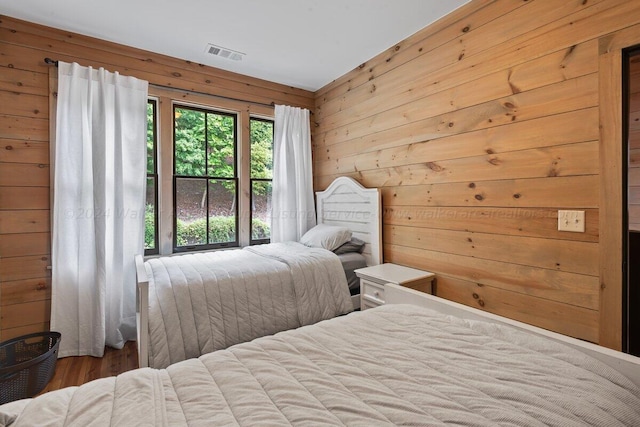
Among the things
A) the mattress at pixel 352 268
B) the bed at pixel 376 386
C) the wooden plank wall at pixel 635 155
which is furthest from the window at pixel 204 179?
the wooden plank wall at pixel 635 155

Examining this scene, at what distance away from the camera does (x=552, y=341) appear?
1.07 meters

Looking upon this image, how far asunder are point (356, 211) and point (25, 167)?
2794mm

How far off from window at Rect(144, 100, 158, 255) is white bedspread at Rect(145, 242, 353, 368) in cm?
64

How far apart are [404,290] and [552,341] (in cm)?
70

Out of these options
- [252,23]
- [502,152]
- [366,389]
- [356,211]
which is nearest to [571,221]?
[502,152]

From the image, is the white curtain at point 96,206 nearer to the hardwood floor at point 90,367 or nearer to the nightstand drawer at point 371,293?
the hardwood floor at point 90,367

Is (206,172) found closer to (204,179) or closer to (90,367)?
(204,179)

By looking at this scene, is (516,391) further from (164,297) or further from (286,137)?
(286,137)

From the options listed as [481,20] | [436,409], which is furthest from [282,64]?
[436,409]

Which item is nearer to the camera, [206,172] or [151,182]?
[151,182]

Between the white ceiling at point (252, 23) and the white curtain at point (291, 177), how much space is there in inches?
28.3

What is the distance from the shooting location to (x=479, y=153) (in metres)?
1.99

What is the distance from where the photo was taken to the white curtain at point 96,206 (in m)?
2.32

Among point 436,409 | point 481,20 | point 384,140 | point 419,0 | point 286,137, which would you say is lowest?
point 436,409
